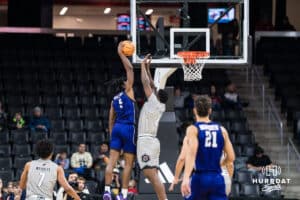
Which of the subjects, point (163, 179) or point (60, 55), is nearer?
point (163, 179)

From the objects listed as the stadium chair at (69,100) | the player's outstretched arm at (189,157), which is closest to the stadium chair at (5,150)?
the stadium chair at (69,100)

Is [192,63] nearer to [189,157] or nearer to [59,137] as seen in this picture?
[189,157]

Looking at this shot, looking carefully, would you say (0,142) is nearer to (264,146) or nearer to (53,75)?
(53,75)

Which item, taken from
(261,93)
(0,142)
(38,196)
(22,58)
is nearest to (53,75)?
(22,58)

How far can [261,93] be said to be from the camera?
27844 millimetres

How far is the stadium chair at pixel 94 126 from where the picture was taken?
2465cm

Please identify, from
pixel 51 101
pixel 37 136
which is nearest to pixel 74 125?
pixel 37 136

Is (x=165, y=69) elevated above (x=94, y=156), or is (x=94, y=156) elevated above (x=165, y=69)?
(x=165, y=69)

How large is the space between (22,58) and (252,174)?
7394 mm

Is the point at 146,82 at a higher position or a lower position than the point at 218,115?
higher

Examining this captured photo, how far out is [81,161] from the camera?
22609 millimetres

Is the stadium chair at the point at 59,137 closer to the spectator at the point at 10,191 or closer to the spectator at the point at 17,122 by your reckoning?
the spectator at the point at 17,122

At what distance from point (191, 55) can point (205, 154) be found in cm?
511

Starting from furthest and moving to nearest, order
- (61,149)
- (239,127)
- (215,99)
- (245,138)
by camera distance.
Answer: (215,99), (239,127), (245,138), (61,149)
